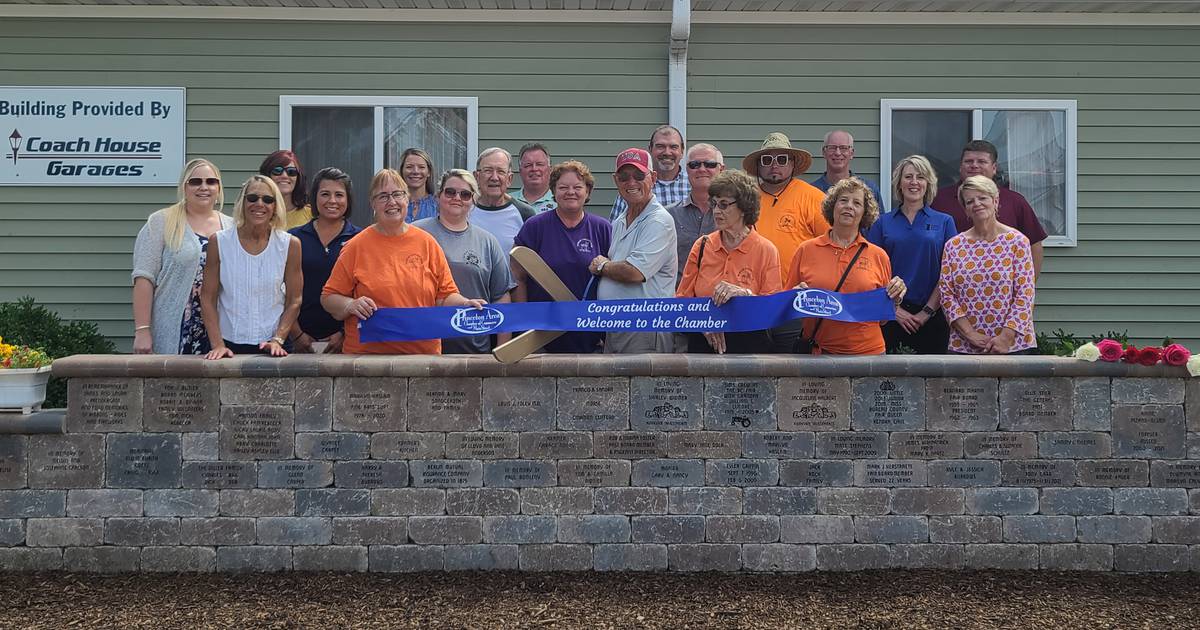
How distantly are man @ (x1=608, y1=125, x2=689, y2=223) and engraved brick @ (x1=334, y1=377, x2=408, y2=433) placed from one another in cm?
242

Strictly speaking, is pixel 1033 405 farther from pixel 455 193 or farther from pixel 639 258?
pixel 455 193

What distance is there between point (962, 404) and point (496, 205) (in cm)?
300

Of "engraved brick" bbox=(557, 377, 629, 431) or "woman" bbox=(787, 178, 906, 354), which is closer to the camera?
"engraved brick" bbox=(557, 377, 629, 431)

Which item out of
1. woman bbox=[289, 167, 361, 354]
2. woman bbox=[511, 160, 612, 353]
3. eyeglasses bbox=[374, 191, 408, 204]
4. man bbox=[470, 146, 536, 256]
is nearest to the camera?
eyeglasses bbox=[374, 191, 408, 204]

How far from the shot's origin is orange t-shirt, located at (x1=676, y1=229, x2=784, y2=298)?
17.4 feet

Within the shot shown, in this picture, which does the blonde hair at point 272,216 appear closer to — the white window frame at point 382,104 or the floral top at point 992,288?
the white window frame at point 382,104

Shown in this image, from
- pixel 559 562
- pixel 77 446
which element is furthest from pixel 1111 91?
pixel 77 446

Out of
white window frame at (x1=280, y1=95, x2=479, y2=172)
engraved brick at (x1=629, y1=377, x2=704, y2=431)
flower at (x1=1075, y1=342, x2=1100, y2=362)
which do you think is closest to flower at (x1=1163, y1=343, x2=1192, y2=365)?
flower at (x1=1075, y1=342, x2=1100, y2=362)

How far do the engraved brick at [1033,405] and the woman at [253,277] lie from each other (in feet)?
11.8

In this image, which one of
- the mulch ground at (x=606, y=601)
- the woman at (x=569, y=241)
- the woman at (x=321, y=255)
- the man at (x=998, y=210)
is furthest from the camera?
the man at (x=998, y=210)

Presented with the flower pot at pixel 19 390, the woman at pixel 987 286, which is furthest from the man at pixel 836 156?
the flower pot at pixel 19 390

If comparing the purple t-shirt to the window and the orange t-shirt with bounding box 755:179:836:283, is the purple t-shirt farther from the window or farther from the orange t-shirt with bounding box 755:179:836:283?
the window

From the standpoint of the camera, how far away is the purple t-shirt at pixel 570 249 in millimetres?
5766

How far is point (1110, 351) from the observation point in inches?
198
